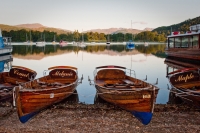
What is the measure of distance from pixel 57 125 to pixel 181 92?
7.45 meters

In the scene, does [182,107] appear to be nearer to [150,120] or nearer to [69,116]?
[150,120]

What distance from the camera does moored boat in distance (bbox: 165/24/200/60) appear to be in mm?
34750

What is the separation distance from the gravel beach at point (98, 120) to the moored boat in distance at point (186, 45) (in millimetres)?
23642

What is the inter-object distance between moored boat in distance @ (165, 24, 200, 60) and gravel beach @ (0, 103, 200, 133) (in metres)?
23.6

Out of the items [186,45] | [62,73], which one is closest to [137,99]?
[62,73]

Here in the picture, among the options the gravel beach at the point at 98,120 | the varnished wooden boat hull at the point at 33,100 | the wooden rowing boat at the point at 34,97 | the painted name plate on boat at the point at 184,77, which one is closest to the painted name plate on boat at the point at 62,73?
the wooden rowing boat at the point at 34,97

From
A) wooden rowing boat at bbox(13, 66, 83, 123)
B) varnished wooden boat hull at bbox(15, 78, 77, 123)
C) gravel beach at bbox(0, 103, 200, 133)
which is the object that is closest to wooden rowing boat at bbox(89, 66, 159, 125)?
gravel beach at bbox(0, 103, 200, 133)

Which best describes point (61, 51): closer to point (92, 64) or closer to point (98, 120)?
point (92, 64)

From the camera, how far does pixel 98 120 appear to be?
1099 centimetres

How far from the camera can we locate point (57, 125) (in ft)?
34.1

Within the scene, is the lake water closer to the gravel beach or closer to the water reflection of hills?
the gravel beach

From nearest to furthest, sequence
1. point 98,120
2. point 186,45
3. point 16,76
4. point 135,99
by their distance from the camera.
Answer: point 98,120 < point 135,99 < point 16,76 < point 186,45

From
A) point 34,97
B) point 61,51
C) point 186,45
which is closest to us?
point 34,97

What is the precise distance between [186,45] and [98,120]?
32.0 m
